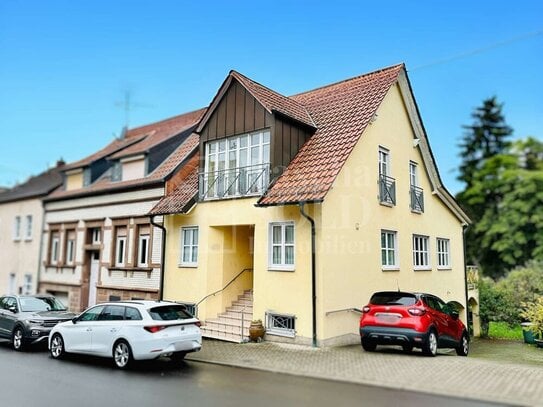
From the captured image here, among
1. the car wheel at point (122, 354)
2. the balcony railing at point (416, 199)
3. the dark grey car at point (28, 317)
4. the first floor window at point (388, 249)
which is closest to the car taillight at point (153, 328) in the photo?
the car wheel at point (122, 354)

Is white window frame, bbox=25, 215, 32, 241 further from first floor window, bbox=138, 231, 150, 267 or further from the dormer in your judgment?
the dormer

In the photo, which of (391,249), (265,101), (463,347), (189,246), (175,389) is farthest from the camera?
(189,246)

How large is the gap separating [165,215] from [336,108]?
7184 millimetres

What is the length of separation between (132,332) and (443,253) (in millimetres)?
14603


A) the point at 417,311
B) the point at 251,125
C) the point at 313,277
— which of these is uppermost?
the point at 251,125

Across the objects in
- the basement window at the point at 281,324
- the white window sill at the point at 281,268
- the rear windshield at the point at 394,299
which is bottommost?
the basement window at the point at 281,324

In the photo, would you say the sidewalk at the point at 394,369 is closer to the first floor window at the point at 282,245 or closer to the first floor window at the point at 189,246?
the first floor window at the point at 282,245

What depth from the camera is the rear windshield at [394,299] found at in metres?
11.6

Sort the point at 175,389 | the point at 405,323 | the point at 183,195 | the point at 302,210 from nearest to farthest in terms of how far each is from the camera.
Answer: the point at 175,389 < the point at 405,323 < the point at 302,210 < the point at 183,195

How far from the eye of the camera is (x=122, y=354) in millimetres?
10117

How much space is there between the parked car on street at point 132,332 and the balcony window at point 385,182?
7911mm

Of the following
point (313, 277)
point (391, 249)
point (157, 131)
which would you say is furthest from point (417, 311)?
point (157, 131)

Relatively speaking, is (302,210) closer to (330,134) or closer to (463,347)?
(330,134)

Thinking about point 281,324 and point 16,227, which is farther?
point 16,227
